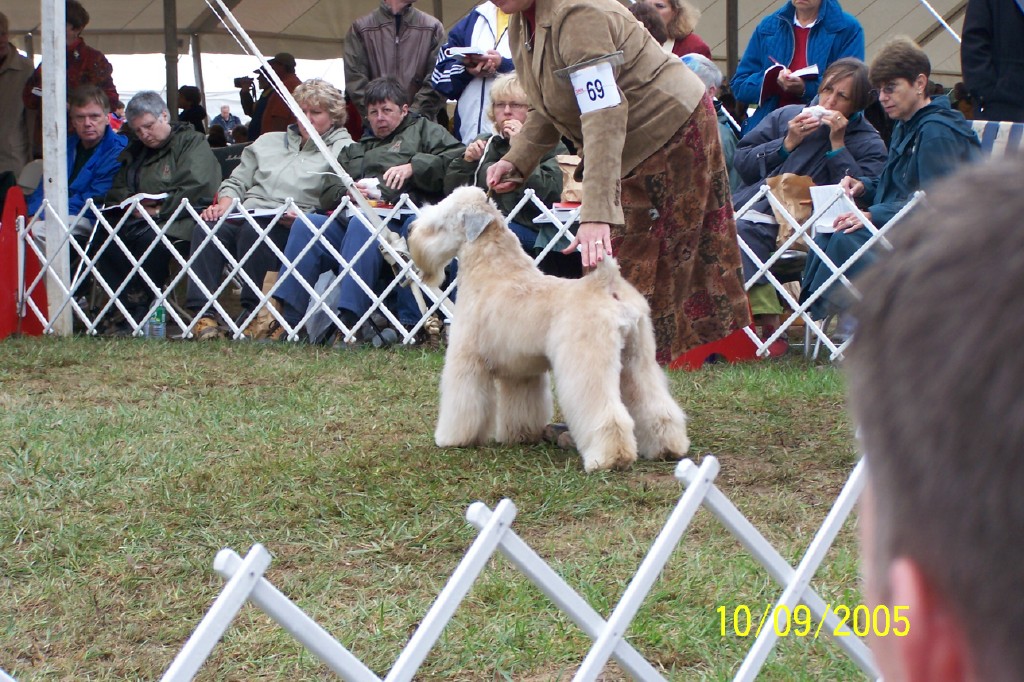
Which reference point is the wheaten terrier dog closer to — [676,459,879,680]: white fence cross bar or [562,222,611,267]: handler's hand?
[562,222,611,267]: handler's hand

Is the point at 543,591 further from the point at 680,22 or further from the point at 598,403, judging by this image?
the point at 680,22

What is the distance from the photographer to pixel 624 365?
3.58 m

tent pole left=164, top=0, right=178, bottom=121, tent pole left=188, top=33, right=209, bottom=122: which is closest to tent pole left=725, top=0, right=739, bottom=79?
tent pole left=164, top=0, right=178, bottom=121

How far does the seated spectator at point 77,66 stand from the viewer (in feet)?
26.9

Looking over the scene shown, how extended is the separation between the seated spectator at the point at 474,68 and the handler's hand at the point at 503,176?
2732 millimetres

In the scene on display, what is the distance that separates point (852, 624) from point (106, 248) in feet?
20.0

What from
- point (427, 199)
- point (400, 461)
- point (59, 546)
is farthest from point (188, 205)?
point (59, 546)

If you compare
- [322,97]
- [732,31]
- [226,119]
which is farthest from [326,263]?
[226,119]

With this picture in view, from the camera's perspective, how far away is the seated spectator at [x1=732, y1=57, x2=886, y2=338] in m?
5.65

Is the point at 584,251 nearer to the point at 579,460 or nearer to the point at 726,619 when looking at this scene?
the point at 579,460

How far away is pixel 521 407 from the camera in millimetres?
3818

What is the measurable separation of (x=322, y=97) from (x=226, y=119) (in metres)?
6.25

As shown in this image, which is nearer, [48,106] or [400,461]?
[400,461]

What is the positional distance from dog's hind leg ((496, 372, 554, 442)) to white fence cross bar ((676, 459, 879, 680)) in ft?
6.25
